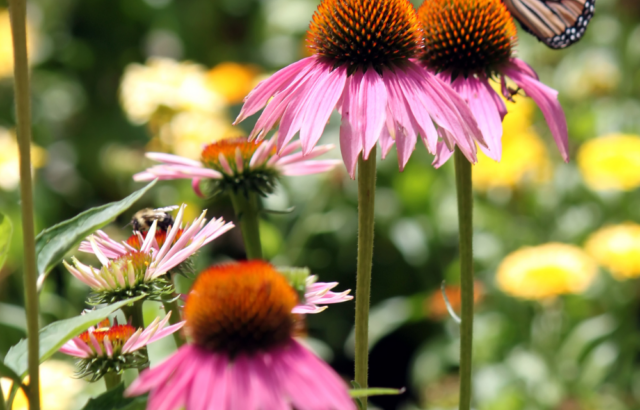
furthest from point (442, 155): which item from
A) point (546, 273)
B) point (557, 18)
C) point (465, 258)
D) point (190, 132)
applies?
point (190, 132)

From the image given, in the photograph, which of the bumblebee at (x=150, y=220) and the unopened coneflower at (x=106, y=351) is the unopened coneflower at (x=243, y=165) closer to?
the bumblebee at (x=150, y=220)

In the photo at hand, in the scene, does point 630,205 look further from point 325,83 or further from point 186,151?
point 325,83

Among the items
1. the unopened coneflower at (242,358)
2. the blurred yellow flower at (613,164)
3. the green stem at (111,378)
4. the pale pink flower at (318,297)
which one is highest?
the unopened coneflower at (242,358)

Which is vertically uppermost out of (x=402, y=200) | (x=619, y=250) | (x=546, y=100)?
(x=546, y=100)

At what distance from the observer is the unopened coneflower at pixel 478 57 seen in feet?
1.97

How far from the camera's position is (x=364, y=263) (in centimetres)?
48

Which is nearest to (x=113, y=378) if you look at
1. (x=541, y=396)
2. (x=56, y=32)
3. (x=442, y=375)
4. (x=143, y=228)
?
(x=143, y=228)

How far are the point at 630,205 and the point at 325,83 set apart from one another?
6.22 ft

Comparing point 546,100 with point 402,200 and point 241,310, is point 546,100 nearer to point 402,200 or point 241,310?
point 241,310

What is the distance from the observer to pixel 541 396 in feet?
5.49

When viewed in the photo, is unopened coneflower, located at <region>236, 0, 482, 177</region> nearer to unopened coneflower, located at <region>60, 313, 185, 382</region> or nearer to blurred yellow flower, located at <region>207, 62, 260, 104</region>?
unopened coneflower, located at <region>60, 313, 185, 382</region>

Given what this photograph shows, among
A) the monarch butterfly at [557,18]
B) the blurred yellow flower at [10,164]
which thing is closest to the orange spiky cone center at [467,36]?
the monarch butterfly at [557,18]

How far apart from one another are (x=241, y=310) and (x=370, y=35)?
0.97ft

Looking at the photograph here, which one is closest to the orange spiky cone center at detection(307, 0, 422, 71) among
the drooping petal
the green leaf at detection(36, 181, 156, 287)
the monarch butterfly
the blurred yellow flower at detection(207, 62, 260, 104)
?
the drooping petal
